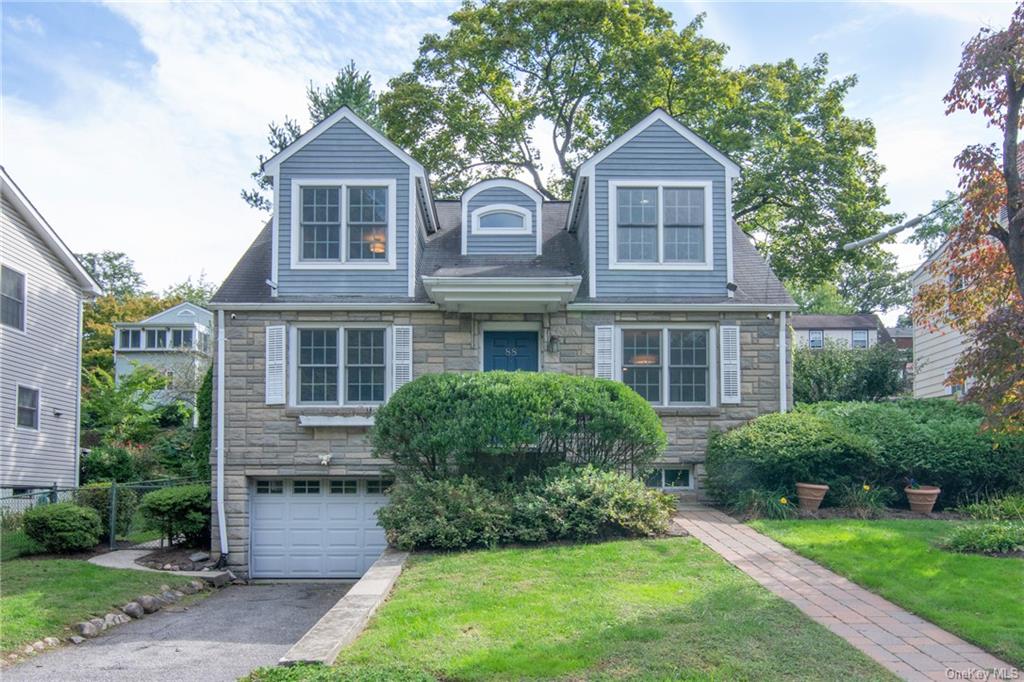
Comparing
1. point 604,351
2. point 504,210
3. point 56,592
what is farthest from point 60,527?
point 604,351

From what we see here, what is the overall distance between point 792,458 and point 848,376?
10.2 m

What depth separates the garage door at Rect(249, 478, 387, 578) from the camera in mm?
14094

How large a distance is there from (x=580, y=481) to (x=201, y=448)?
11.8 m

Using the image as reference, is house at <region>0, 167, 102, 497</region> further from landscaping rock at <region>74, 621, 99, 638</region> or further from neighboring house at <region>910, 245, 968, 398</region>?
neighboring house at <region>910, 245, 968, 398</region>

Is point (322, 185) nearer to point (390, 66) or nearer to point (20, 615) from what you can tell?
point (20, 615)

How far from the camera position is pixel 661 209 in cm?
1441

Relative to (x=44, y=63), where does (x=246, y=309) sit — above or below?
below

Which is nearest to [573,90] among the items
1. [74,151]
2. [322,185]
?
[322,185]

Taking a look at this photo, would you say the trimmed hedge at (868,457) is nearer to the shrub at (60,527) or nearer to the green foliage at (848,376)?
the green foliage at (848,376)

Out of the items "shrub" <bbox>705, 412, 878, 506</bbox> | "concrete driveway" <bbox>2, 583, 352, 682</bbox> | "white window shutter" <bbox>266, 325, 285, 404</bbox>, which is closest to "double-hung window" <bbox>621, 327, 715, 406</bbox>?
"shrub" <bbox>705, 412, 878, 506</bbox>

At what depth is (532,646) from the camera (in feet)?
19.7

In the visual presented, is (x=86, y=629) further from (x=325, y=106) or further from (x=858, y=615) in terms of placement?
(x=325, y=106)

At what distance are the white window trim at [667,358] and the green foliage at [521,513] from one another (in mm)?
3697

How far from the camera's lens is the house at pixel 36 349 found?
17.6m
